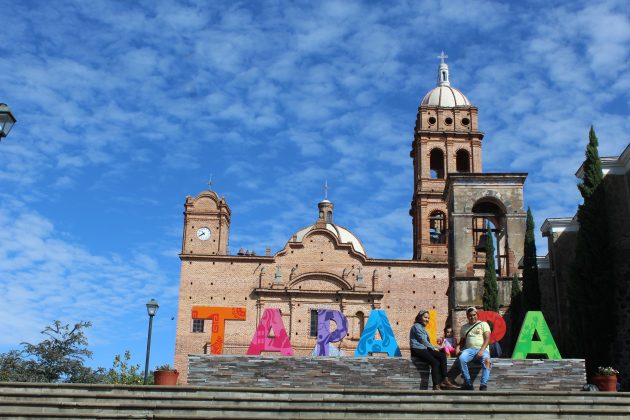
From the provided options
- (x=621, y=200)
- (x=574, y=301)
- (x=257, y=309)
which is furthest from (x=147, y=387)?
(x=257, y=309)

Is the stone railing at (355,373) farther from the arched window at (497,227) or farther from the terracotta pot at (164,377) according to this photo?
the arched window at (497,227)

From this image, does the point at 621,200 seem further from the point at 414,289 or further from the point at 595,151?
the point at 414,289

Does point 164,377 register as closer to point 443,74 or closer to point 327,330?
point 327,330

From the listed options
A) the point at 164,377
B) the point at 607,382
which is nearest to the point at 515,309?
the point at 607,382

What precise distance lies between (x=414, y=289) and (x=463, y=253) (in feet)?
69.9

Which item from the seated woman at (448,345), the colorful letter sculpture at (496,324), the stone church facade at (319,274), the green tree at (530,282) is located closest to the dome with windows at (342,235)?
the stone church facade at (319,274)

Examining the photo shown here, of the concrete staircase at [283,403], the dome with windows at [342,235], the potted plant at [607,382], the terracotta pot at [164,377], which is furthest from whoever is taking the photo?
the dome with windows at [342,235]

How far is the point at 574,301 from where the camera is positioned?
23531 mm

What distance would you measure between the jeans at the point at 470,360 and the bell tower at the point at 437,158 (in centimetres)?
3805

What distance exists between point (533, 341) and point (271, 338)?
21.5 feet

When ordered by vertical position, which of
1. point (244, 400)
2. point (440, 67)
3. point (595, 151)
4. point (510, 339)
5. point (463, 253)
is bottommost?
point (244, 400)

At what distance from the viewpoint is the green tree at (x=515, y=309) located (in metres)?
27.2

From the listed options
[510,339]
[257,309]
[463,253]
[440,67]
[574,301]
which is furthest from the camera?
[440,67]

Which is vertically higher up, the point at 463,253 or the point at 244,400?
the point at 463,253
